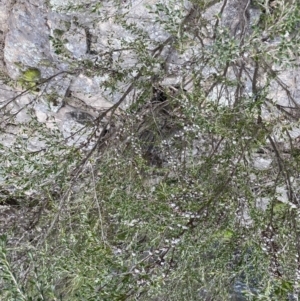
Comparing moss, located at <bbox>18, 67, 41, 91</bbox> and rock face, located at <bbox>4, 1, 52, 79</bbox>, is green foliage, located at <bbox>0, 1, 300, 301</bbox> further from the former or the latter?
rock face, located at <bbox>4, 1, 52, 79</bbox>

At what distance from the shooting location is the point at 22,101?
3.59 m

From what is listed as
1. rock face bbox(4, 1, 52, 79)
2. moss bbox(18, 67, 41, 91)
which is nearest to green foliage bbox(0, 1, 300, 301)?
moss bbox(18, 67, 41, 91)

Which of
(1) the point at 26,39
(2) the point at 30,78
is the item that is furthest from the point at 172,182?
(1) the point at 26,39

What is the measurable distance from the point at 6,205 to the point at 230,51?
2.39 m

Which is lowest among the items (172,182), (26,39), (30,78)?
(172,182)

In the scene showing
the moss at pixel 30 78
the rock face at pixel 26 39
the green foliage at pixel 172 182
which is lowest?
the green foliage at pixel 172 182

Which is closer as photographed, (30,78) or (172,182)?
(172,182)

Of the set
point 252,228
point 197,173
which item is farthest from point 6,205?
point 252,228

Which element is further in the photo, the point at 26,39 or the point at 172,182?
the point at 26,39

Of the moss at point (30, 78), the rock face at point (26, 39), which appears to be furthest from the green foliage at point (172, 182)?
the rock face at point (26, 39)

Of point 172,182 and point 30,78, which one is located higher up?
point 30,78

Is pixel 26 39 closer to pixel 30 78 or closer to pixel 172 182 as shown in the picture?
pixel 30 78

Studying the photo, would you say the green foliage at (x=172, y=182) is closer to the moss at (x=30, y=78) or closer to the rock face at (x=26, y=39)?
the moss at (x=30, y=78)

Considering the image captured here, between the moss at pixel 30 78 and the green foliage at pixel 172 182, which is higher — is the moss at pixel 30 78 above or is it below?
above
